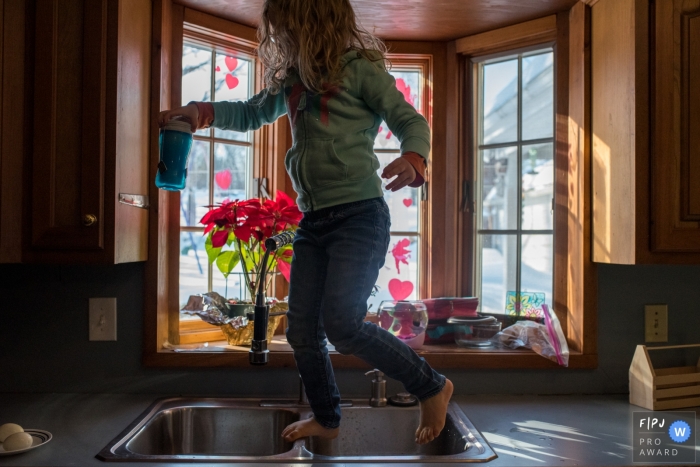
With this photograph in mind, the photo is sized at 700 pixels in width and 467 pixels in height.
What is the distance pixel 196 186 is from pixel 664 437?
1.45 m

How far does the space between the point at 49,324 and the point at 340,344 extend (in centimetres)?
95

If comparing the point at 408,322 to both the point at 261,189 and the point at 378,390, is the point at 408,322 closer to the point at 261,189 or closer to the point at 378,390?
the point at 378,390

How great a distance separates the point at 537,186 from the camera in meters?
1.97

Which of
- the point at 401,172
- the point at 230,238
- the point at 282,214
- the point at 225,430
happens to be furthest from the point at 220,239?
the point at 401,172

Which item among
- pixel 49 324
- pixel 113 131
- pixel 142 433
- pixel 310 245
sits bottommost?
pixel 142 433

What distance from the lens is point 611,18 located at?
163cm

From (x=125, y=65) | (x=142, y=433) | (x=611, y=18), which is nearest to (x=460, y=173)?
(x=611, y=18)

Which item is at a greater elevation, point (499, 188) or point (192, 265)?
point (499, 188)

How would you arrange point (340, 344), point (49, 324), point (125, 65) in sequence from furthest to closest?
A: 1. point (49, 324)
2. point (125, 65)
3. point (340, 344)

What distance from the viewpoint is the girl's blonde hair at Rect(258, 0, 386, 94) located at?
133 cm

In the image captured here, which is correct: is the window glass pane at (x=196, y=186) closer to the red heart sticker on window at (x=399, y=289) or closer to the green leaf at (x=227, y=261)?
the green leaf at (x=227, y=261)

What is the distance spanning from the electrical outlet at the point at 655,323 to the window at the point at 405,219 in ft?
2.22

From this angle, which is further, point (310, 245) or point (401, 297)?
point (401, 297)

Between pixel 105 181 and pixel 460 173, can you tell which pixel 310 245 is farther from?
pixel 460 173
